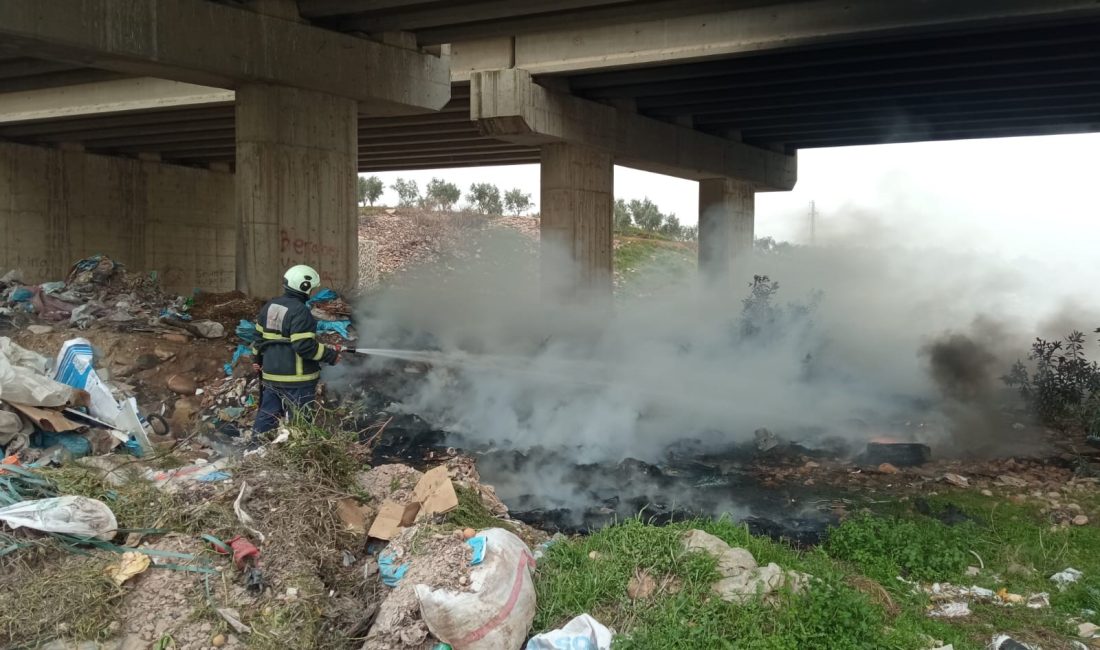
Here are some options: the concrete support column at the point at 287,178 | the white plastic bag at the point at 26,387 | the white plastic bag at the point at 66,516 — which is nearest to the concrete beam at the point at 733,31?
the concrete support column at the point at 287,178

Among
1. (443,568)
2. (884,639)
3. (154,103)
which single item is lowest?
(884,639)

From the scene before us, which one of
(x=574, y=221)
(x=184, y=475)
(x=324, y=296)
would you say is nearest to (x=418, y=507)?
(x=184, y=475)

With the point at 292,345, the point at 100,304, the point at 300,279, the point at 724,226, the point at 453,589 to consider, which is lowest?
the point at 453,589

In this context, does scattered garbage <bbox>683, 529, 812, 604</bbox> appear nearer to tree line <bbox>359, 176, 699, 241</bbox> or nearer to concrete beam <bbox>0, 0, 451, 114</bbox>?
concrete beam <bbox>0, 0, 451, 114</bbox>

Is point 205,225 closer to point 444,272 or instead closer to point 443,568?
point 444,272

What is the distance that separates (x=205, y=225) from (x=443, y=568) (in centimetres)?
2959

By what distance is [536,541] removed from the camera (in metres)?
5.64

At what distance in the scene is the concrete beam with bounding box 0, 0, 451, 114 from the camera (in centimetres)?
1088

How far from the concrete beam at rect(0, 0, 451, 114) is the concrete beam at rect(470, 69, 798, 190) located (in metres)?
1.05

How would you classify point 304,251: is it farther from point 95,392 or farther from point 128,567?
point 128,567

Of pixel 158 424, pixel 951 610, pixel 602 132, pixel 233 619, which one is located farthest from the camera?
pixel 602 132

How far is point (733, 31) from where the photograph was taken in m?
13.2

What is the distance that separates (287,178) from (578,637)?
11.0 m

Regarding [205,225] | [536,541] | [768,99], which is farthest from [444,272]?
[536,541]
